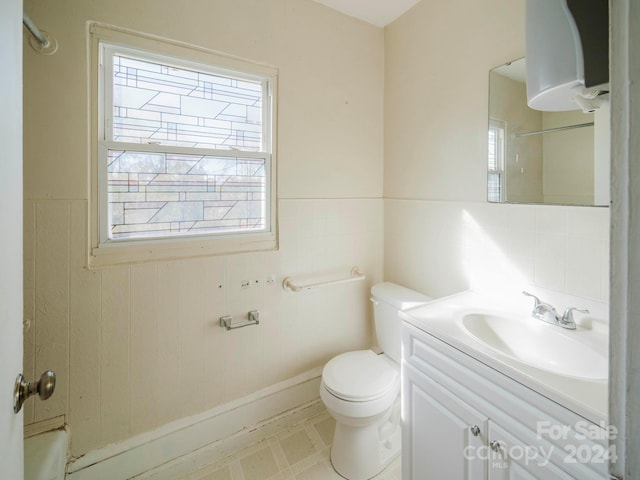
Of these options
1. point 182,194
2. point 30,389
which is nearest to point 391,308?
point 182,194

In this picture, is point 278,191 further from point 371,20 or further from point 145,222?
point 371,20

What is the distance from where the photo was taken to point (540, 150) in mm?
1302

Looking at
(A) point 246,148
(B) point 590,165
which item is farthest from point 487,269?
(A) point 246,148

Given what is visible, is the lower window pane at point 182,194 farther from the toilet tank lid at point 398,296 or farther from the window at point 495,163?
the window at point 495,163

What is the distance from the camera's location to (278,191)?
1747 mm

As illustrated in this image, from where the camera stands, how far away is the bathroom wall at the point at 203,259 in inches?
48.6

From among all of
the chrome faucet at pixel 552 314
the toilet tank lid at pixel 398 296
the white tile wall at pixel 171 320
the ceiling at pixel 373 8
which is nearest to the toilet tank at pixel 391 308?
the toilet tank lid at pixel 398 296

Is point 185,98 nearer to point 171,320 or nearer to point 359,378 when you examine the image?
point 171,320

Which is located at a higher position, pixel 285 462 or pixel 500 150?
pixel 500 150

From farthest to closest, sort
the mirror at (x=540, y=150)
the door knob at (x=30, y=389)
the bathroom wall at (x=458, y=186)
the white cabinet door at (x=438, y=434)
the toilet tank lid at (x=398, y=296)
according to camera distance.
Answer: the toilet tank lid at (x=398, y=296), the bathroom wall at (x=458, y=186), the mirror at (x=540, y=150), the white cabinet door at (x=438, y=434), the door knob at (x=30, y=389)

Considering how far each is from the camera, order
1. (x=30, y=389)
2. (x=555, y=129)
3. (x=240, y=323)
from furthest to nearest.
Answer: (x=240, y=323) < (x=555, y=129) < (x=30, y=389)

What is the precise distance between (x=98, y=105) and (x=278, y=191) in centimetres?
91

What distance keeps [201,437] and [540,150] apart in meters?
2.15

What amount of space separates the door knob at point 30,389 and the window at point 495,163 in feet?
5.65
